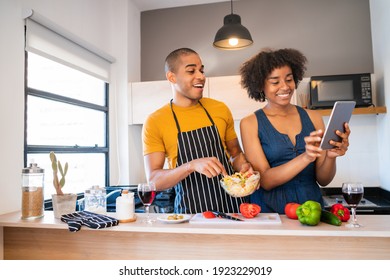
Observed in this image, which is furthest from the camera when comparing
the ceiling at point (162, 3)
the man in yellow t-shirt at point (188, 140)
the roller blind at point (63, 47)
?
the ceiling at point (162, 3)

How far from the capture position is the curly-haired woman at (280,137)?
1604 millimetres

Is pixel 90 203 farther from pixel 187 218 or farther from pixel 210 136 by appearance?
pixel 210 136

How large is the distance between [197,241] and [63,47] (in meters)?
1.89

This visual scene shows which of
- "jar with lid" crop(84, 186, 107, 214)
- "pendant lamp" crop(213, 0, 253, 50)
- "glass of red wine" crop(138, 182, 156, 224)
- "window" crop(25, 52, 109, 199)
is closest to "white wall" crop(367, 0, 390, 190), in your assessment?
"pendant lamp" crop(213, 0, 253, 50)

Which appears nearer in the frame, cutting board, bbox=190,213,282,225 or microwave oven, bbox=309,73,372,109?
cutting board, bbox=190,213,282,225

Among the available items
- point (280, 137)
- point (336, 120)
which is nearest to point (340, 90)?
point (280, 137)

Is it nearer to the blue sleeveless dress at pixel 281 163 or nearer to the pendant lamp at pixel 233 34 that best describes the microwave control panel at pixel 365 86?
the pendant lamp at pixel 233 34

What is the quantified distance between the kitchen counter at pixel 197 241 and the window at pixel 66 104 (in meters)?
0.61

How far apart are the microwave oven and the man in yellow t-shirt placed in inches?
52.4

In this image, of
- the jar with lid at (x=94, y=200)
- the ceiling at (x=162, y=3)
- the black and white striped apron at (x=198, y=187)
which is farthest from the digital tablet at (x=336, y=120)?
the ceiling at (x=162, y=3)

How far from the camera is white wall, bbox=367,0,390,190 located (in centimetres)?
267

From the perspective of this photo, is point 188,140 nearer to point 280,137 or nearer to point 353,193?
point 280,137

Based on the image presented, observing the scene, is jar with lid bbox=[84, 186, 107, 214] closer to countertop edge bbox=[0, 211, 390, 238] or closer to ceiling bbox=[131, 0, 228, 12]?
countertop edge bbox=[0, 211, 390, 238]

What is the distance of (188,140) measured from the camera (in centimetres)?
172
